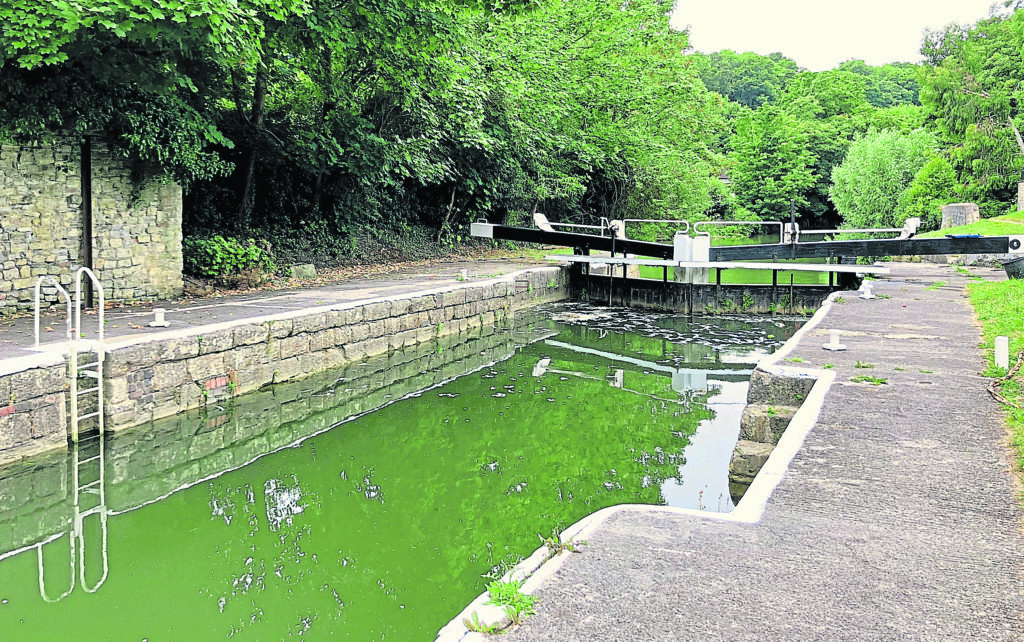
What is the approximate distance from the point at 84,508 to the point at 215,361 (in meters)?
2.57

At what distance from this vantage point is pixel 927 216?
2998 centimetres

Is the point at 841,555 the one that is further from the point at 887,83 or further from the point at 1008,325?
the point at 887,83

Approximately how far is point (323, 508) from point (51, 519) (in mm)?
1748

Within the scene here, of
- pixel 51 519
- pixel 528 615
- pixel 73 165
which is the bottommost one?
pixel 51 519

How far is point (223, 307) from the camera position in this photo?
33.2 ft

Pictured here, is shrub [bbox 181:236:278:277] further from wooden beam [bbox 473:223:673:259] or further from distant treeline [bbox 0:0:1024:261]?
wooden beam [bbox 473:223:673:259]

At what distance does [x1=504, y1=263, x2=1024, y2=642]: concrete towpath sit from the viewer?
267 centimetres

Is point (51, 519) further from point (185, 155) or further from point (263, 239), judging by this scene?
point (263, 239)

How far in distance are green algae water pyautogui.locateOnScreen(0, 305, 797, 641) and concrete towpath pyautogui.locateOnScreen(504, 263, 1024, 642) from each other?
1.42m

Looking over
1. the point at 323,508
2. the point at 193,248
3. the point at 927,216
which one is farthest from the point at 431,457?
the point at 927,216

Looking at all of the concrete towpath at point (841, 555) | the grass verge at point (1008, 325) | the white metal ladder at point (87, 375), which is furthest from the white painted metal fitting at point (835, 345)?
the white metal ladder at point (87, 375)

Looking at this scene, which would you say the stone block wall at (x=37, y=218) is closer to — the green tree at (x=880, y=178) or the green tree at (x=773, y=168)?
the green tree at (x=880, y=178)

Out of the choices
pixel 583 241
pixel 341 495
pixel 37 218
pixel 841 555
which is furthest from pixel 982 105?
pixel 841 555

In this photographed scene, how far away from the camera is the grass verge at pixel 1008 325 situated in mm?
4805
